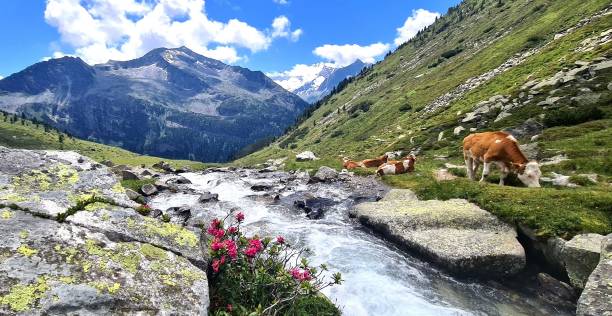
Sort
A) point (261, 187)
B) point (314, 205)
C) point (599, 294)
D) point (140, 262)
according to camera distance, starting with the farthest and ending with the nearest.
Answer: point (261, 187)
point (314, 205)
point (599, 294)
point (140, 262)

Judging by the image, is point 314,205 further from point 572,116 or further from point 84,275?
point 572,116

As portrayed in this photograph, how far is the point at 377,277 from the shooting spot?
56.0 ft

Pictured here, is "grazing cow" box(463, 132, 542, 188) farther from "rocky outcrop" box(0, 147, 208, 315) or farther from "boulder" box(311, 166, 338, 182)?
"rocky outcrop" box(0, 147, 208, 315)

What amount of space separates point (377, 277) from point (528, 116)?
34425mm

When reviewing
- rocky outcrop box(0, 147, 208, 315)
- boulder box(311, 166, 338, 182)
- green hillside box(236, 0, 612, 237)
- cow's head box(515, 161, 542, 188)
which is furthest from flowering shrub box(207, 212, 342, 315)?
boulder box(311, 166, 338, 182)

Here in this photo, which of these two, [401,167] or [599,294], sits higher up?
[401,167]

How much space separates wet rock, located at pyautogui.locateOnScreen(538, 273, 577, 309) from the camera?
14500mm

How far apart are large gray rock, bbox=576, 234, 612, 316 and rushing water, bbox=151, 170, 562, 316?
2.49 meters

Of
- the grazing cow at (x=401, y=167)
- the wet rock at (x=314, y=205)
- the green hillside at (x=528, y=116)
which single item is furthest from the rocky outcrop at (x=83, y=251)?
the grazing cow at (x=401, y=167)

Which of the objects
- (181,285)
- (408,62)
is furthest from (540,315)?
(408,62)

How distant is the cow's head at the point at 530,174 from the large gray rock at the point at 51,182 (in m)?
22.4

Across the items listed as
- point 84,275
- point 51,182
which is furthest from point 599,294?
point 51,182

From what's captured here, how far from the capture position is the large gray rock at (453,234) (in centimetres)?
1678

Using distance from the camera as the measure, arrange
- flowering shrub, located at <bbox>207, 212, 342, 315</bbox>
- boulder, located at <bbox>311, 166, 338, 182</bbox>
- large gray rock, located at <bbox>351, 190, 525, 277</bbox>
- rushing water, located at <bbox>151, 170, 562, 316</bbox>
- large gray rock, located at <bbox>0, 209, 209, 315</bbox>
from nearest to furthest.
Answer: large gray rock, located at <bbox>0, 209, 209, 315</bbox>, flowering shrub, located at <bbox>207, 212, 342, 315</bbox>, rushing water, located at <bbox>151, 170, 562, 316</bbox>, large gray rock, located at <bbox>351, 190, 525, 277</bbox>, boulder, located at <bbox>311, 166, 338, 182</bbox>
